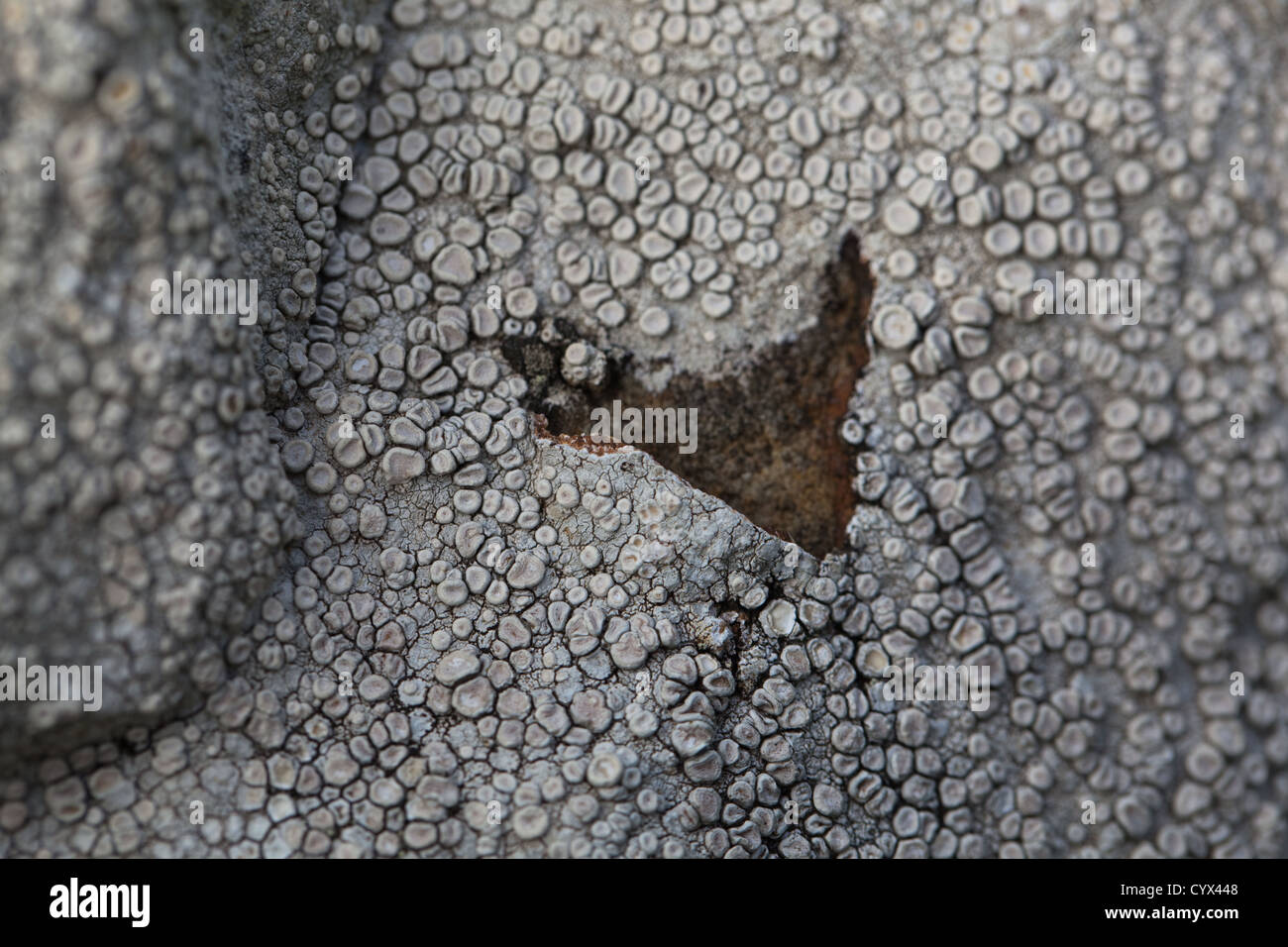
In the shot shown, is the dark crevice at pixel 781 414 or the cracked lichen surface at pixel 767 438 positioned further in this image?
the dark crevice at pixel 781 414

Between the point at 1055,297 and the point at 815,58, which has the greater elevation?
the point at 815,58

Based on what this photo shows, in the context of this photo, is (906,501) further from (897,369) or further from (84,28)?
(84,28)

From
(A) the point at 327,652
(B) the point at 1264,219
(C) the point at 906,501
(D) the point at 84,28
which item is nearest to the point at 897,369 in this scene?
(C) the point at 906,501

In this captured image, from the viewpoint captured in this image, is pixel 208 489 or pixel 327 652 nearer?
pixel 208 489
